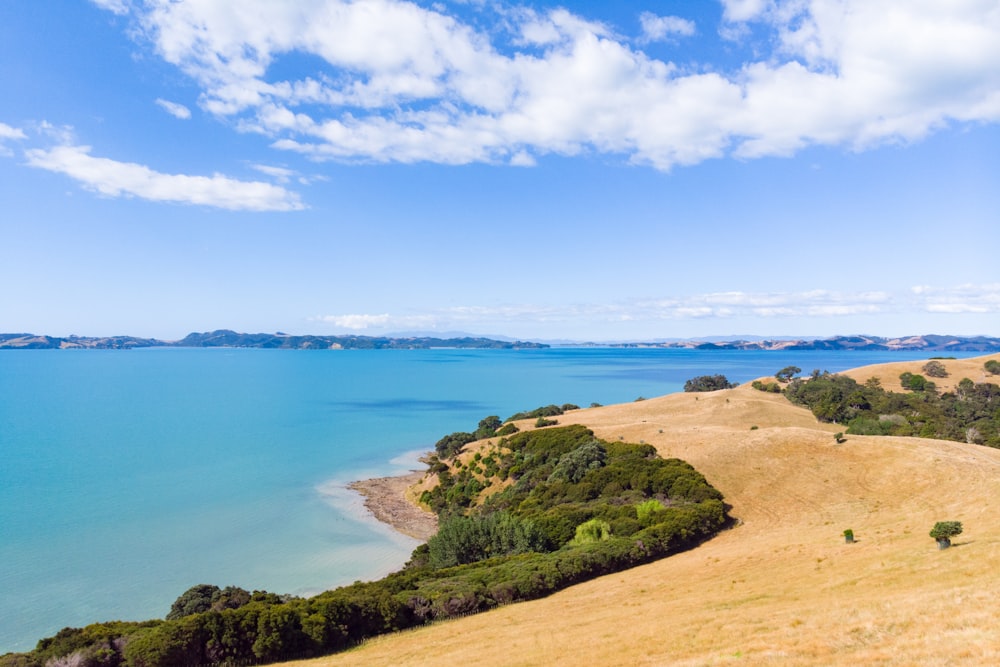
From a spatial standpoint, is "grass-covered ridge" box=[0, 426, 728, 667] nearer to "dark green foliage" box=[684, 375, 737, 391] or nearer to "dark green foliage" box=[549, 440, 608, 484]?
"dark green foliage" box=[549, 440, 608, 484]

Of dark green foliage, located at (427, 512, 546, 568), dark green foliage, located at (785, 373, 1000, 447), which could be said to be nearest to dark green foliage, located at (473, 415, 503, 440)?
dark green foliage, located at (427, 512, 546, 568)

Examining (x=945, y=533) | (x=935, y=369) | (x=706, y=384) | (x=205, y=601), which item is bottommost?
(x=205, y=601)

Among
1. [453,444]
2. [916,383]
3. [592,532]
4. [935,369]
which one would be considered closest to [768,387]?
[916,383]

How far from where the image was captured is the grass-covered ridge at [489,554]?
59.1ft

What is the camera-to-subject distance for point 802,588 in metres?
19.5

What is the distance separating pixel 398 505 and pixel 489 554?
74.6 ft

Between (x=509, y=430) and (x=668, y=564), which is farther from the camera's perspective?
(x=509, y=430)

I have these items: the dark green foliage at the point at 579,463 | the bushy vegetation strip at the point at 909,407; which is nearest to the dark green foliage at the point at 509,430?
the dark green foliage at the point at 579,463

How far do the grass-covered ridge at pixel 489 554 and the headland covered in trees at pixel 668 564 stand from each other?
0.10m

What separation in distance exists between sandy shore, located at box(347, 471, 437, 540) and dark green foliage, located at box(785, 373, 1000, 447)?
147 ft

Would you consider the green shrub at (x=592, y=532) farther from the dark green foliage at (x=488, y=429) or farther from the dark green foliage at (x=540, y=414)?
the dark green foliage at (x=540, y=414)

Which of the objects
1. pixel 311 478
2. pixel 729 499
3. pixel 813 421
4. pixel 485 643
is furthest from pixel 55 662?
pixel 813 421

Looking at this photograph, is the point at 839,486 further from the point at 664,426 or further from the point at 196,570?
the point at 196,570

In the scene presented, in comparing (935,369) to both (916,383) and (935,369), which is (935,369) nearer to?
(935,369)
